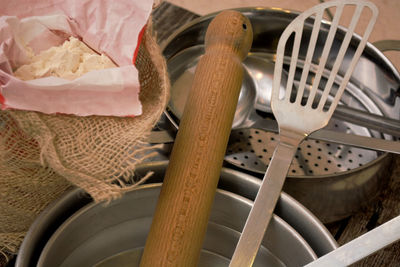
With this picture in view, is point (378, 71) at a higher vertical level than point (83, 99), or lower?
higher

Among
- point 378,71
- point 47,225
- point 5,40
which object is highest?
point 378,71

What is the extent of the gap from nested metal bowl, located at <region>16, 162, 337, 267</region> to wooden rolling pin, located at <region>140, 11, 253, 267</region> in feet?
0.17

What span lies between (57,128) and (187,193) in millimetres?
107

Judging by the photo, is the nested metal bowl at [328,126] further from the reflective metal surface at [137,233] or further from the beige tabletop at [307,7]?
the beige tabletop at [307,7]

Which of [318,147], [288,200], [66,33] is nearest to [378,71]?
[318,147]

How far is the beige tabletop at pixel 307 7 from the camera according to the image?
0.87m

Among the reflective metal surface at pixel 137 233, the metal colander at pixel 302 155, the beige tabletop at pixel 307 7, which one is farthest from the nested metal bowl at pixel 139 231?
the beige tabletop at pixel 307 7

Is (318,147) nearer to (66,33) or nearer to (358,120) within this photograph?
(358,120)

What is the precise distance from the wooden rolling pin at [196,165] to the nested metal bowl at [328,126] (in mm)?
70

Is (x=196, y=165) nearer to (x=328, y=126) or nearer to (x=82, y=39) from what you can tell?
(x=82, y=39)

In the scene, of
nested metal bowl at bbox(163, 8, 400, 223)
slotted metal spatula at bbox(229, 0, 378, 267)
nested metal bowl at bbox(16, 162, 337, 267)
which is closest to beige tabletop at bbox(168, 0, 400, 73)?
nested metal bowl at bbox(163, 8, 400, 223)

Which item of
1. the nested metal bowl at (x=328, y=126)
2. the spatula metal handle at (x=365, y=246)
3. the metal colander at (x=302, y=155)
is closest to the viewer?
the spatula metal handle at (x=365, y=246)

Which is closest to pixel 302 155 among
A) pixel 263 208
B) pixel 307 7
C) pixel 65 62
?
pixel 263 208

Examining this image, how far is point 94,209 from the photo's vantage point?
0.38 meters
